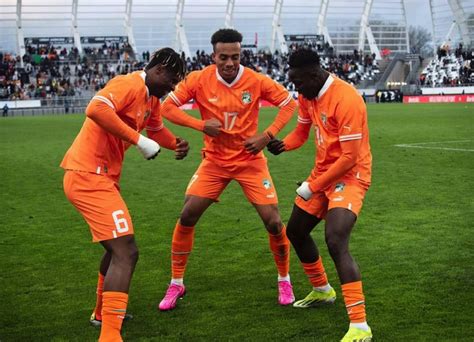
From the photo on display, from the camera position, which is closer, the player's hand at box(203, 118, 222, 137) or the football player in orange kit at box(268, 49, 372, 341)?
the football player in orange kit at box(268, 49, 372, 341)

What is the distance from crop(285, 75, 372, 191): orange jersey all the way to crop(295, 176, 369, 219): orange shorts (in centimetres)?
8

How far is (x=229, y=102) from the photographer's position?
713 centimetres

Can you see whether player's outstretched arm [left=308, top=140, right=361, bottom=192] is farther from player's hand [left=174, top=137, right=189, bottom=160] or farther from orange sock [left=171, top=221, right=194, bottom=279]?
orange sock [left=171, top=221, right=194, bottom=279]

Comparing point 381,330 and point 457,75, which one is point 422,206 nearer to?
point 381,330

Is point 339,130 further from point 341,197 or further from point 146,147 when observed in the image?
point 146,147

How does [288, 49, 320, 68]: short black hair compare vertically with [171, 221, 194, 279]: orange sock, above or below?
above

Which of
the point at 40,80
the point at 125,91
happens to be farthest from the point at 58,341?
the point at 40,80

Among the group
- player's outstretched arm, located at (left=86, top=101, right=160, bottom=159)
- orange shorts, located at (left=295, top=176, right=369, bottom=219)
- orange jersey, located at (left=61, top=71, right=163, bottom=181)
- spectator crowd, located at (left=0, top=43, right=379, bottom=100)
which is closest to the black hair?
orange jersey, located at (left=61, top=71, right=163, bottom=181)

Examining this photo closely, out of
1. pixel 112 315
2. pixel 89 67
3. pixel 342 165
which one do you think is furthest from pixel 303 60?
pixel 89 67

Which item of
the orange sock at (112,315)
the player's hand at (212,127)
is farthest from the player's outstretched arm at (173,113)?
the orange sock at (112,315)

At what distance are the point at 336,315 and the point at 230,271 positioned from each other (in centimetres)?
186

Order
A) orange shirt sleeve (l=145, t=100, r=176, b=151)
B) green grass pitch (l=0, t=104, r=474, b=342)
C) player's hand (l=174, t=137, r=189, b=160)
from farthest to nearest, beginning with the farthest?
1. orange shirt sleeve (l=145, t=100, r=176, b=151)
2. player's hand (l=174, t=137, r=189, b=160)
3. green grass pitch (l=0, t=104, r=474, b=342)

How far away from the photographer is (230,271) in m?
8.01

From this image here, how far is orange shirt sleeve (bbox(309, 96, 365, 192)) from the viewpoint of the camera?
226 inches
